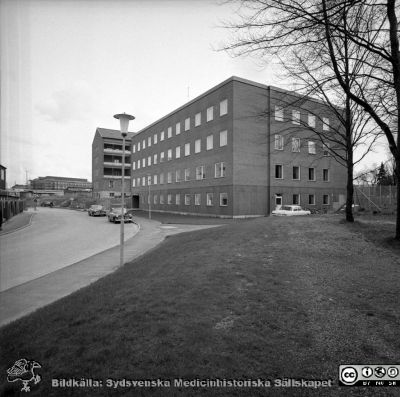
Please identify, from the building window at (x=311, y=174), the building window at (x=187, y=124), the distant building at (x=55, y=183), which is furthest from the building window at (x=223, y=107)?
the distant building at (x=55, y=183)

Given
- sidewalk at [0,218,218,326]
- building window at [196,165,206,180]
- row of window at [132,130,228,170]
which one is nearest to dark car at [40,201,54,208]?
row of window at [132,130,228,170]

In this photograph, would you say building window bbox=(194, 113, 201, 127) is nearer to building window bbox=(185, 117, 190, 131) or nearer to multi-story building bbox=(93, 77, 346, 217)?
multi-story building bbox=(93, 77, 346, 217)

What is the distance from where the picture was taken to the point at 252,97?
1193 inches

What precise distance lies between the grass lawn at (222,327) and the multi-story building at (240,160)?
19.7m

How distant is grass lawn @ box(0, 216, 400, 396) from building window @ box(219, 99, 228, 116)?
2583 centimetres

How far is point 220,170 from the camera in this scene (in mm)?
31250

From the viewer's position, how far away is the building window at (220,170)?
30.7 meters

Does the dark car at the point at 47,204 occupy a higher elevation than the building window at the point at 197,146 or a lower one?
lower

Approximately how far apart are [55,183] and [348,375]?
16861 cm

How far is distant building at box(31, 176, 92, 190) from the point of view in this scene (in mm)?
137288

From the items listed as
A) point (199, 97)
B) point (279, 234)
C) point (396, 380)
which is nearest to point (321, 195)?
point (199, 97)

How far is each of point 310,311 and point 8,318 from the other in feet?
18.6

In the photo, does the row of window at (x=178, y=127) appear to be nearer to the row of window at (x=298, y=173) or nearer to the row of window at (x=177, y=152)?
the row of window at (x=177, y=152)

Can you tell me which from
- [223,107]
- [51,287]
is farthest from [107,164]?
[51,287]
